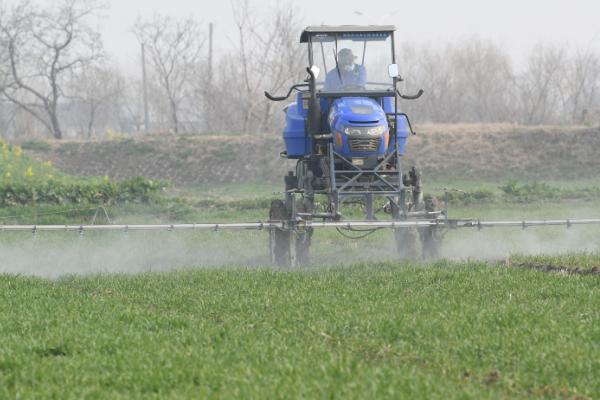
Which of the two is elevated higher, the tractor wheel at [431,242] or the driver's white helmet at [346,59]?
the driver's white helmet at [346,59]

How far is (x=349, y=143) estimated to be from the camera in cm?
1513

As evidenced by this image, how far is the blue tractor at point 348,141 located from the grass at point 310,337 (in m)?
3.30

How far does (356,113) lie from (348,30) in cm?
168

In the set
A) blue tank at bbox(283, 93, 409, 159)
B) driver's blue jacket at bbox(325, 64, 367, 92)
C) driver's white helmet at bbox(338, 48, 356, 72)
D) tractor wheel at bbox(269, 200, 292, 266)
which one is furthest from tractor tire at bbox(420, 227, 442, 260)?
driver's white helmet at bbox(338, 48, 356, 72)

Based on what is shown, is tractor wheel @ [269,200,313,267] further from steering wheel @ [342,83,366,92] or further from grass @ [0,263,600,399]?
grass @ [0,263,600,399]

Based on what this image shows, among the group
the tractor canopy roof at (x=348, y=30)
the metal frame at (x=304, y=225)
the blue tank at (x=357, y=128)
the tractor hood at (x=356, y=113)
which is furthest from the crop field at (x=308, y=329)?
the tractor canopy roof at (x=348, y=30)

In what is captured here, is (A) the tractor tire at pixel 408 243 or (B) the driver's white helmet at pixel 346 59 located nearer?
(A) the tractor tire at pixel 408 243

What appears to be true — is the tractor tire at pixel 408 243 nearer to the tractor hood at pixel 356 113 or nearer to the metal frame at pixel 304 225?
the metal frame at pixel 304 225

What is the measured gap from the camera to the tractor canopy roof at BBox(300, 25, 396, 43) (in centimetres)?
1600

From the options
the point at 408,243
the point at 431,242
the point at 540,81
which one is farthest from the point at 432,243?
the point at 540,81

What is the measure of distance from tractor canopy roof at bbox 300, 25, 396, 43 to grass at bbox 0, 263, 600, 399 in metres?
5.12

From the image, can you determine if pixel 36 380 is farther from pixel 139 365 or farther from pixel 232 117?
pixel 232 117

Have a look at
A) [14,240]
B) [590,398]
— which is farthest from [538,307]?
[14,240]

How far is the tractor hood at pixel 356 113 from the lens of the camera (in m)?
15.0
